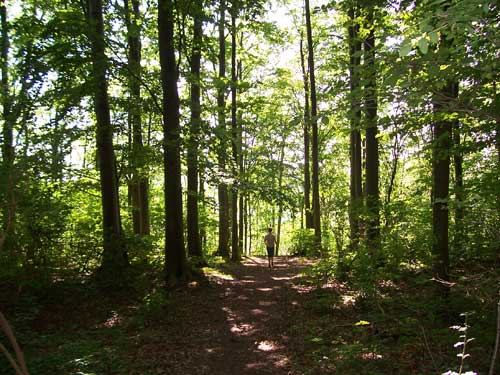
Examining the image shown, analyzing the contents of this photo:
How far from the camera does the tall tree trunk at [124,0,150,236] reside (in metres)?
9.98

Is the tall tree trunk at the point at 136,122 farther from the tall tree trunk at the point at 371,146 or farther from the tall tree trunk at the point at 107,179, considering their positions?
the tall tree trunk at the point at 371,146

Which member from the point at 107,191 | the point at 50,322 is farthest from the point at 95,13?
the point at 50,322

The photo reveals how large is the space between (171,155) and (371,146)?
20.2 ft

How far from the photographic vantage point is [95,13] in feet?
32.0

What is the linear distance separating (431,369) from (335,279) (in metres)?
5.80

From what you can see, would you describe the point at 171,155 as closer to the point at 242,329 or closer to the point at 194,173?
the point at 194,173

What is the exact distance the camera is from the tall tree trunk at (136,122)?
9.98 m

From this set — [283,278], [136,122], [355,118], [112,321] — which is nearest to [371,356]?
[355,118]

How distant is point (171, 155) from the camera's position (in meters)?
9.77

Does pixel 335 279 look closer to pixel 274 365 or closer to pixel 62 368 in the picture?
pixel 274 365

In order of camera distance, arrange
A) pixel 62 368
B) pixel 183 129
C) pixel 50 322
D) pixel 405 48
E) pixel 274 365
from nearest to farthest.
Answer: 1. pixel 405 48
2. pixel 62 368
3. pixel 274 365
4. pixel 50 322
5. pixel 183 129

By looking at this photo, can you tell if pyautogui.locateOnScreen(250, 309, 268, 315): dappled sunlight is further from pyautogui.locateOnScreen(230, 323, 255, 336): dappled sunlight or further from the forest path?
pyautogui.locateOnScreen(230, 323, 255, 336): dappled sunlight

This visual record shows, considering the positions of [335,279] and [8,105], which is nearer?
[8,105]

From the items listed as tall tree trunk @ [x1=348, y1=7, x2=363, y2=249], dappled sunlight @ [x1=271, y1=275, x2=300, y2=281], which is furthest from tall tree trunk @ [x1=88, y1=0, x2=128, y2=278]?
tall tree trunk @ [x1=348, y1=7, x2=363, y2=249]
